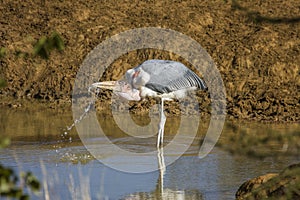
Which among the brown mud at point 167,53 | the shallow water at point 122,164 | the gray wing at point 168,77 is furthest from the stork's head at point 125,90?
the brown mud at point 167,53

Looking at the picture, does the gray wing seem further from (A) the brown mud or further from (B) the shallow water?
(A) the brown mud

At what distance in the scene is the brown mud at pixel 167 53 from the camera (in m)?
14.0

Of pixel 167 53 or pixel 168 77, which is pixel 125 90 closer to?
pixel 168 77

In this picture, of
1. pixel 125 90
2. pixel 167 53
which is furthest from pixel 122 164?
pixel 167 53

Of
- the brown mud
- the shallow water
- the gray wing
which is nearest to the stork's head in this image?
the gray wing

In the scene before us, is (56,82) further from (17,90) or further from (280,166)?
(280,166)

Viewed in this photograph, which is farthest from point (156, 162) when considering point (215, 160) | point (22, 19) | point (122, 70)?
point (22, 19)

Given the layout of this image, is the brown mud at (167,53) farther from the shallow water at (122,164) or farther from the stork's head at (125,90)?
the shallow water at (122,164)

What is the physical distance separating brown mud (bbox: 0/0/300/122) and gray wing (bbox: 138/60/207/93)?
1.77 m

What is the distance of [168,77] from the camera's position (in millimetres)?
10602

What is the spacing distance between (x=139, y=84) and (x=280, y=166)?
107 inches

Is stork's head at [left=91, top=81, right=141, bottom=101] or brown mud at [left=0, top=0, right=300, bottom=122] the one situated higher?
brown mud at [left=0, top=0, right=300, bottom=122]

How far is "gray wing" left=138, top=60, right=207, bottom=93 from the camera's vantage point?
34.4 ft

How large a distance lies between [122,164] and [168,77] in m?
2.25
